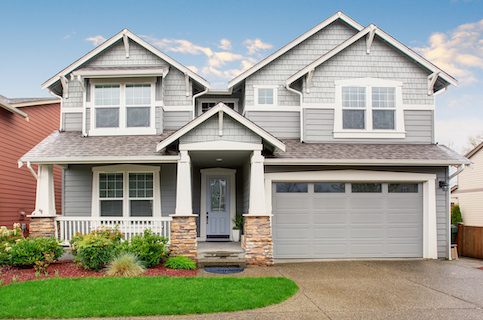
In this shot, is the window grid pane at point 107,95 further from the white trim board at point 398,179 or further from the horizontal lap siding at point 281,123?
the white trim board at point 398,179

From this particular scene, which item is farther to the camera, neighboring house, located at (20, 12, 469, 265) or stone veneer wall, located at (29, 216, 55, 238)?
neighboring house, located at (20, 12, 469, 265)

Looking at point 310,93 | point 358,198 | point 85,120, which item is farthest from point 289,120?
point 85,120

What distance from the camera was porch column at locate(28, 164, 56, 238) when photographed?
1098cm

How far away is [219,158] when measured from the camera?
1199 cm

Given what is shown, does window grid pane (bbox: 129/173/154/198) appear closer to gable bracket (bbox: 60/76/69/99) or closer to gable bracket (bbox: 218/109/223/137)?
gable bracket (bbox: 218/109/223/137)

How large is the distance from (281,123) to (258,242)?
435 cm

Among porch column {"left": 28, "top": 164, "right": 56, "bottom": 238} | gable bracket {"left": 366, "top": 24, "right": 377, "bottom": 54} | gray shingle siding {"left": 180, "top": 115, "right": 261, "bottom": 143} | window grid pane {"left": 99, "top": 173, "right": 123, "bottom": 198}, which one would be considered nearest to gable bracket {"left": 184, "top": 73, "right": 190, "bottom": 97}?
gray shingle siding {"left": 180, "top": 115, "right": 261, "bottom": 143}

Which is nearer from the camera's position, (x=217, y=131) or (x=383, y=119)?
(x=217, y=131)

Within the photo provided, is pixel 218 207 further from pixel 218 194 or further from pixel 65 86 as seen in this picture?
pixel 65 86

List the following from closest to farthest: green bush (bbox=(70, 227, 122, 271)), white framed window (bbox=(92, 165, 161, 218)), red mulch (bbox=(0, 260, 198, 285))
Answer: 1. red mulch (bbox=(0, 260, 198, 285))
2. green bush (bbox=(70, 227, 122, 271))
3. white framed window (bbox=(92, 165, 161, 218))

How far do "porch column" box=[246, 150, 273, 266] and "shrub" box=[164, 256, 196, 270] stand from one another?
144 cm

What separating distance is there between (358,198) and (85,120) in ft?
28.8

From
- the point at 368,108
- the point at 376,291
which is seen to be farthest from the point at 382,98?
the point at 376,291

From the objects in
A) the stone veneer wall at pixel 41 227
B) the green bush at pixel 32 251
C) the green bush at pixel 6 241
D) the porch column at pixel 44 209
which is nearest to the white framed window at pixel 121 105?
the porch column at pixel 44 209
